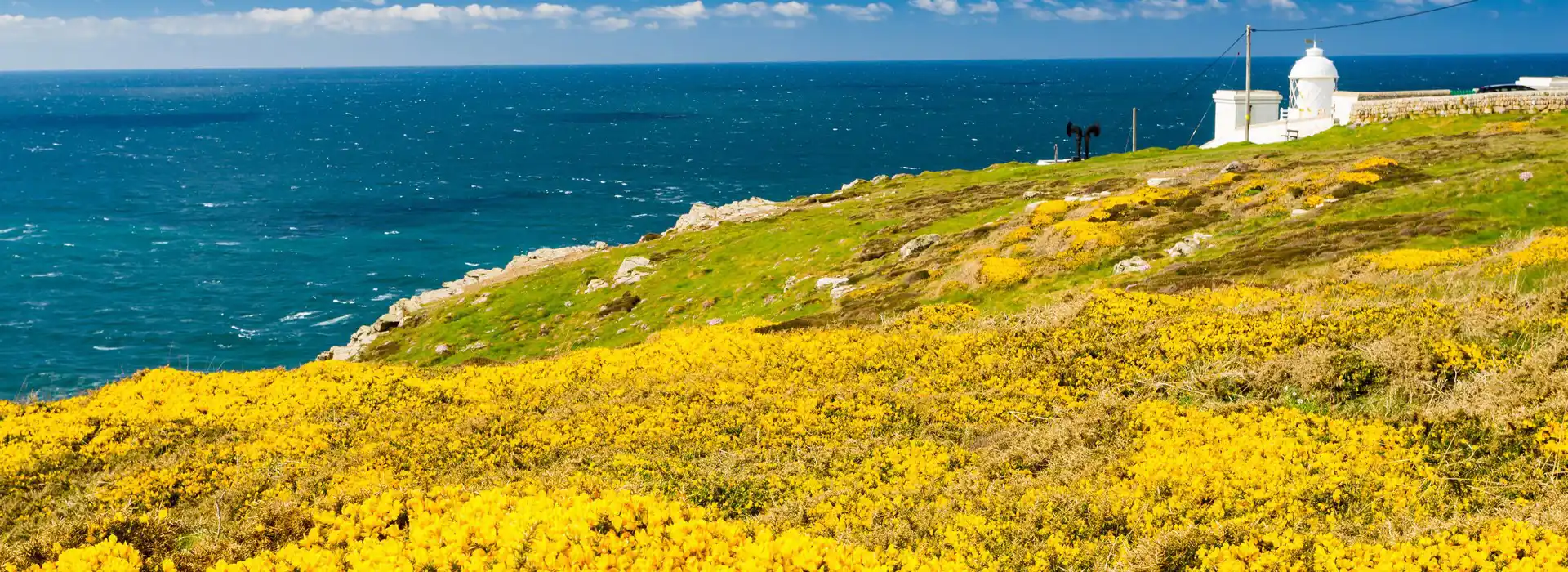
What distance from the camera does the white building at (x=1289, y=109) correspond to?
81.2 meters

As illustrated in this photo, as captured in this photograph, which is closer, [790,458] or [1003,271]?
[790,458]

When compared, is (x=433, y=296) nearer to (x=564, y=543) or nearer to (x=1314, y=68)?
(x=564, y=543)

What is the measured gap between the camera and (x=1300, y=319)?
21.1 meters

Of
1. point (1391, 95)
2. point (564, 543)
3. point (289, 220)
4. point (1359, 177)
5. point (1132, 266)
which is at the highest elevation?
point (1391, 95)

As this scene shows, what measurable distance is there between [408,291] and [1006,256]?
62.9 m

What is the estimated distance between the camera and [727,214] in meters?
82.5

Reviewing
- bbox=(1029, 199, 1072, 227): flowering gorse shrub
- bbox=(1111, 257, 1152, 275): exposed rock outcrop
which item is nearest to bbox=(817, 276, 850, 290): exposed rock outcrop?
bbox=(1029, 199, 1072, 227): flowering gorse shrub

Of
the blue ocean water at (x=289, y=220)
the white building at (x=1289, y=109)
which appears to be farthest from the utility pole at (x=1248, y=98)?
the blue ocean water at (x=289, y=220)

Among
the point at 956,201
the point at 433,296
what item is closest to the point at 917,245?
the point at 956,201

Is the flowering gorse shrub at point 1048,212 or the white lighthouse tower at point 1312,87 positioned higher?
the white lighthouse tower at point 1312,87

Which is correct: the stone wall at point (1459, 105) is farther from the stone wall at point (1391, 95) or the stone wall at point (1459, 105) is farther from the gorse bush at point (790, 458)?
the gorse bush at point (790, 458)

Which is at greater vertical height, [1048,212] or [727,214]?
[1048,212]

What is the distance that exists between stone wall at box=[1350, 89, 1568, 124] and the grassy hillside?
37.7m

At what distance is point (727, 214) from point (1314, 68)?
188 ft
